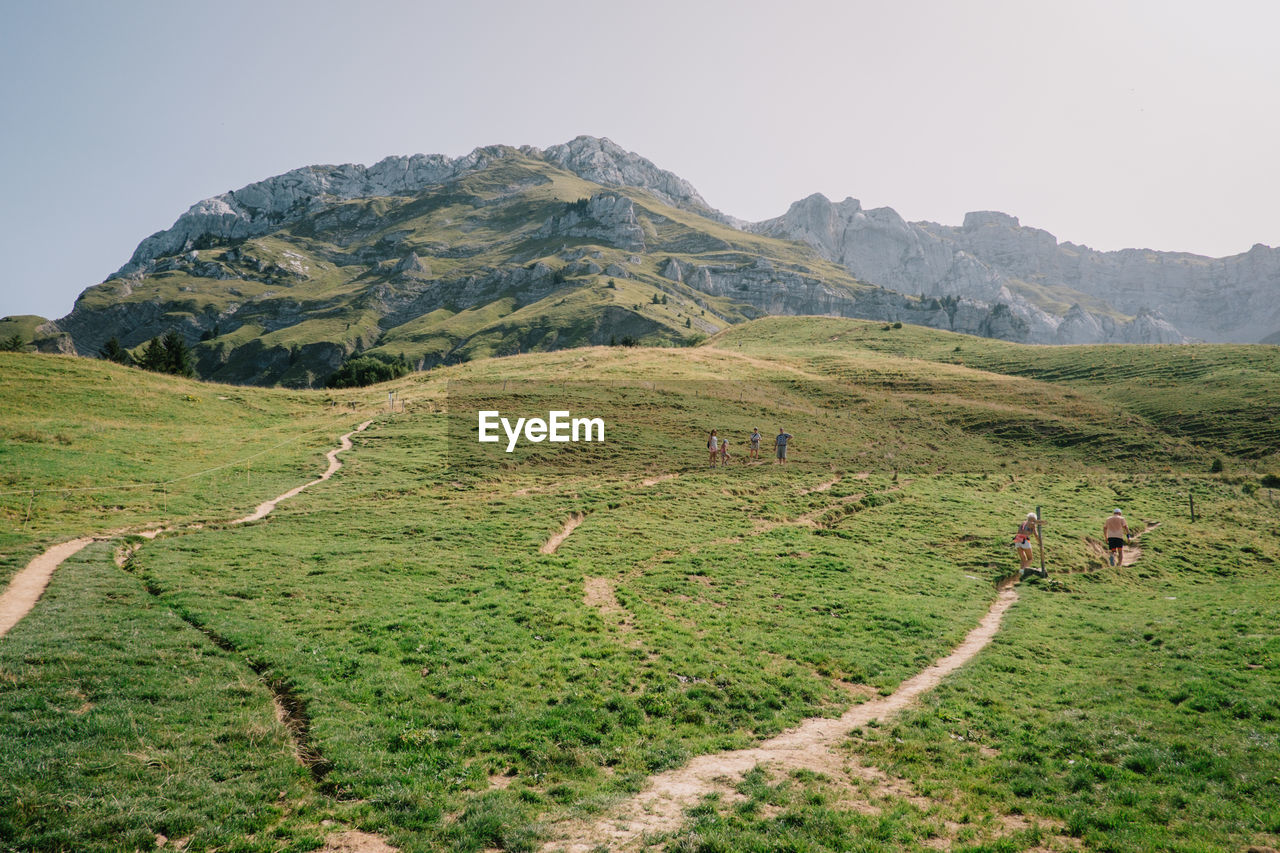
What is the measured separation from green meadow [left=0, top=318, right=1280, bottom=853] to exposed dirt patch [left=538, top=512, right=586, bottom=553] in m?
0.35

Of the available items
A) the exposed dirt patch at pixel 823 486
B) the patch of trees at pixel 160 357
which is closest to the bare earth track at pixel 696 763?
the exposed dirt patch at pixel 823 486

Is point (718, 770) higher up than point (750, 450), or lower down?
lower down

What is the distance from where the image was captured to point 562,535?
3384 centimetres

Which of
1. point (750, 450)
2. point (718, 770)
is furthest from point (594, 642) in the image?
point (750, 450)

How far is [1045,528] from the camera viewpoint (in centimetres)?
3850

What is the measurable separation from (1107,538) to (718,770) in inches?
1208

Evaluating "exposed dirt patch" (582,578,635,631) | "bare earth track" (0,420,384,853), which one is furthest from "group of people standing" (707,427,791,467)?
"bare earth track" (0,420,384,853)

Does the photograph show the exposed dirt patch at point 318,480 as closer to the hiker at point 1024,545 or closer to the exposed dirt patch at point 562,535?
the exposed dirt patch at point 562,535

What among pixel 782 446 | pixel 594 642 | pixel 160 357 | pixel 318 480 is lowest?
pixel 594 642

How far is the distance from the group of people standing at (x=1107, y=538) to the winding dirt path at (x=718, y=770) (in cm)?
1535

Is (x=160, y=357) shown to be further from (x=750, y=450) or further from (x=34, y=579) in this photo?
(x=34, y=579)

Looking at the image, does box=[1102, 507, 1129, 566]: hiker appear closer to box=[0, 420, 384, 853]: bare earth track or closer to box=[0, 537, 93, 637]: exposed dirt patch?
box=[0, 420, 384, 853]: bare earth track

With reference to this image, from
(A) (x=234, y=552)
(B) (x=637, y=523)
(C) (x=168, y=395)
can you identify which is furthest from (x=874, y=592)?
(C) (x=168, y=395)

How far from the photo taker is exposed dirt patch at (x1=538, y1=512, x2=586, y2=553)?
102ft
